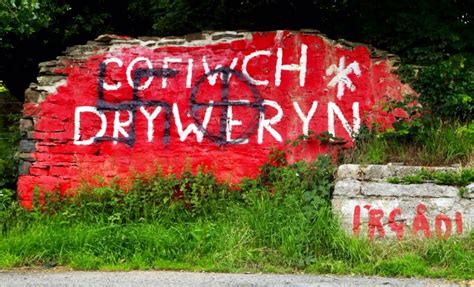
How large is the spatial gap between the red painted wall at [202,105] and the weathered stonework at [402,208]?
1161 mm

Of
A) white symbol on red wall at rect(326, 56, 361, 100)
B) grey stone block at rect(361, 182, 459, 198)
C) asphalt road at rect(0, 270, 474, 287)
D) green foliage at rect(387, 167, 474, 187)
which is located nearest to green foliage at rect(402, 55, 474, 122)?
white symbol on red wall at rect(326, 56, 361, 100)

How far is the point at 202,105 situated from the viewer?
25.6 feet

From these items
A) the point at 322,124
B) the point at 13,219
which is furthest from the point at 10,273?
the point at 322,124

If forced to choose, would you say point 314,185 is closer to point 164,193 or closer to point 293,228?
point 293,228

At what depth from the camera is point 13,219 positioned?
722cm

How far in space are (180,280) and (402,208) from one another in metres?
2.55

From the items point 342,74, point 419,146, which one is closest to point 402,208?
point 419,146

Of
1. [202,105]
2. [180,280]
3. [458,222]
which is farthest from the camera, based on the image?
[202,105]

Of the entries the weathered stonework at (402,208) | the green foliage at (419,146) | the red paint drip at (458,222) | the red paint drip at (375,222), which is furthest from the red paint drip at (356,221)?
the red paint drip at (458,222)

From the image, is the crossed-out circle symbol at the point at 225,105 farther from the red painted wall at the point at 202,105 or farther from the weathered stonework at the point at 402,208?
the weathered stonework at the point at 402,208

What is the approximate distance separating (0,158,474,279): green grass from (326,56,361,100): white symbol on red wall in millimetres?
1152

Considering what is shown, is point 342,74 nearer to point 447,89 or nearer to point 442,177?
point 447,89

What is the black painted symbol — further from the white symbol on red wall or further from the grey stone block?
the grey stone block

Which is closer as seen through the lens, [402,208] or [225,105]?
[402,208]
